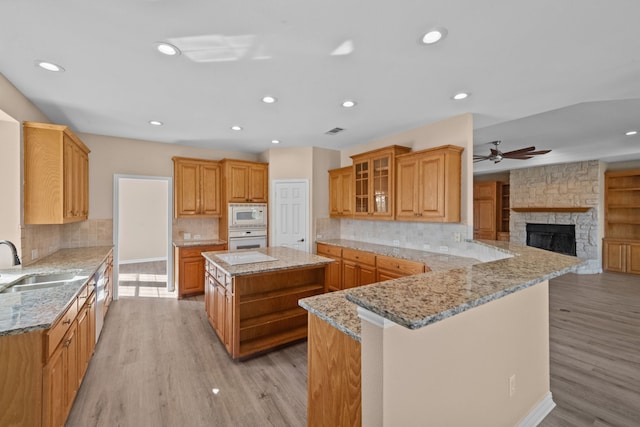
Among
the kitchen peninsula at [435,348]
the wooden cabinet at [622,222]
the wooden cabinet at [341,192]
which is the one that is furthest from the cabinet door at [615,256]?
the kitchen peninsula at [435,348]

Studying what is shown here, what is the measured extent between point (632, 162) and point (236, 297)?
28.8 ft

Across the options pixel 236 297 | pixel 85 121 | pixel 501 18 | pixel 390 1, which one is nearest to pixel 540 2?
pixel 501 18

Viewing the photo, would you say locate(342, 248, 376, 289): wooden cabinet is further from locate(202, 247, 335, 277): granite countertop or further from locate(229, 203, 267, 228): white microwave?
locate(229, 203, 267, 228): white microwave

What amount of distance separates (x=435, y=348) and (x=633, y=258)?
8.00m

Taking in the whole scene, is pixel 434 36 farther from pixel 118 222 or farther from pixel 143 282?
pixel 143 282

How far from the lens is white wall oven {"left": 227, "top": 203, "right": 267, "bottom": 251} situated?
16.4ft

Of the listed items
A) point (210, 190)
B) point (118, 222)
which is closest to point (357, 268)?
point (210, 190)

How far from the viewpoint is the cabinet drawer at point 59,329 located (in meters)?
1.47

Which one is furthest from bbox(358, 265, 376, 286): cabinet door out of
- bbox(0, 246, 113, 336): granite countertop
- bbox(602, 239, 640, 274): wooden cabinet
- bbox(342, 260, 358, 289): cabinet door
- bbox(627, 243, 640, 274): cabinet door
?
bbox(627, 243, 640, 274): cabinet door

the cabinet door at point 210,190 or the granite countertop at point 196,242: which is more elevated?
the cabinet door at point 210,190

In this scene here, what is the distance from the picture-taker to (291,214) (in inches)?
209

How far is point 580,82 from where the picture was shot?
99.5 inches

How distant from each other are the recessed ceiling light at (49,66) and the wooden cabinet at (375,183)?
141 inches

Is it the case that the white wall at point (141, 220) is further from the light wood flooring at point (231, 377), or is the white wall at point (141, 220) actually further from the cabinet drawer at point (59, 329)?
the cabinet drawer at point (59, 329)
